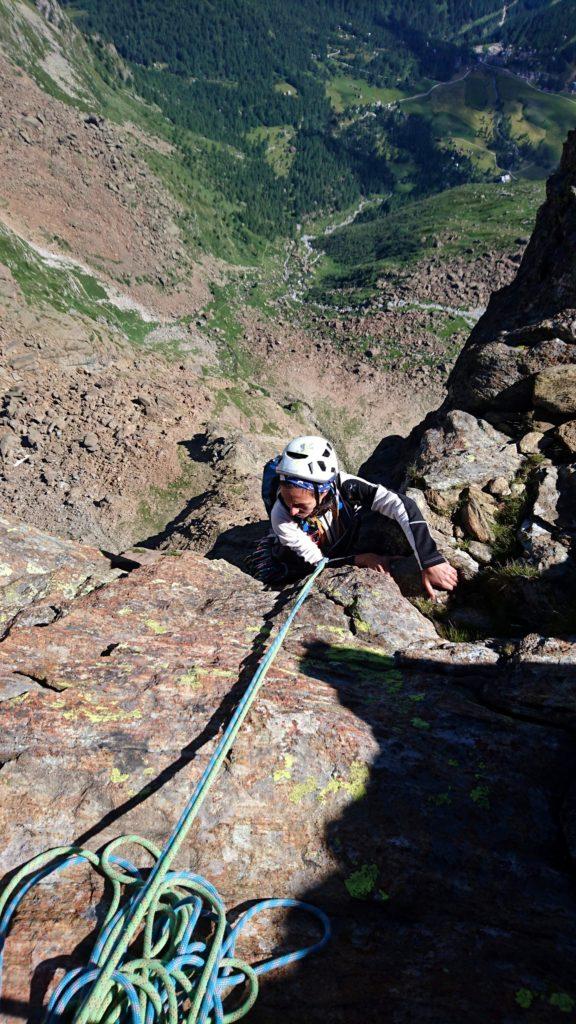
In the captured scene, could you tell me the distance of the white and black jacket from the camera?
759cm

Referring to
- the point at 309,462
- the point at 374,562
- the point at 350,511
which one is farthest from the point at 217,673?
the point at 350,511

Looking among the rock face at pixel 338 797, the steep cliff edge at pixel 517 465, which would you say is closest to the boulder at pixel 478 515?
the steep cliff edge at pixel 517 465

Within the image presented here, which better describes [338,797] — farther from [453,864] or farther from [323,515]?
[323,515]

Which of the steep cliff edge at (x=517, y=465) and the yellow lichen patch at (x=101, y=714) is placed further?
the steep cliff edge at (x=517, y=465)

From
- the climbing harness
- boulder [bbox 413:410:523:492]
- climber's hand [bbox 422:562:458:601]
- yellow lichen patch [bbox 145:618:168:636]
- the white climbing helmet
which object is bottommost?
the climbing harness

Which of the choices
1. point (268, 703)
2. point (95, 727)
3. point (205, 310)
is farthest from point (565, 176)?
point (205, 310)

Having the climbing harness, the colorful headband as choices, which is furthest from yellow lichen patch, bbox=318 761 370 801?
the colorful headband

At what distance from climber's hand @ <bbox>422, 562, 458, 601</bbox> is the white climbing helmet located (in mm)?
2148

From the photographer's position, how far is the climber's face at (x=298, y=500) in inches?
330

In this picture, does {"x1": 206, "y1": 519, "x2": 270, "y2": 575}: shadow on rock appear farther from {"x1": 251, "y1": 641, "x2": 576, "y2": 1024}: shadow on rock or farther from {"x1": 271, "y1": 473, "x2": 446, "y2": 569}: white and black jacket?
{"x1": 251, "y1": 641, "x2": 576, "y2": 1024}: shadow on rock

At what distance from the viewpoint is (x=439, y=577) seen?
7461 millimetres

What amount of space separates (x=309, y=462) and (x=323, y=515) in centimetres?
127

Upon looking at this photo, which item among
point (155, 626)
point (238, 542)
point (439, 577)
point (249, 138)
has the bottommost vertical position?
point (155, 626)

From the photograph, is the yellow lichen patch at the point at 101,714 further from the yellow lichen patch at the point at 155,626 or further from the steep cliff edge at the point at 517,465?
the steep cliff edge at the point at 517,465
